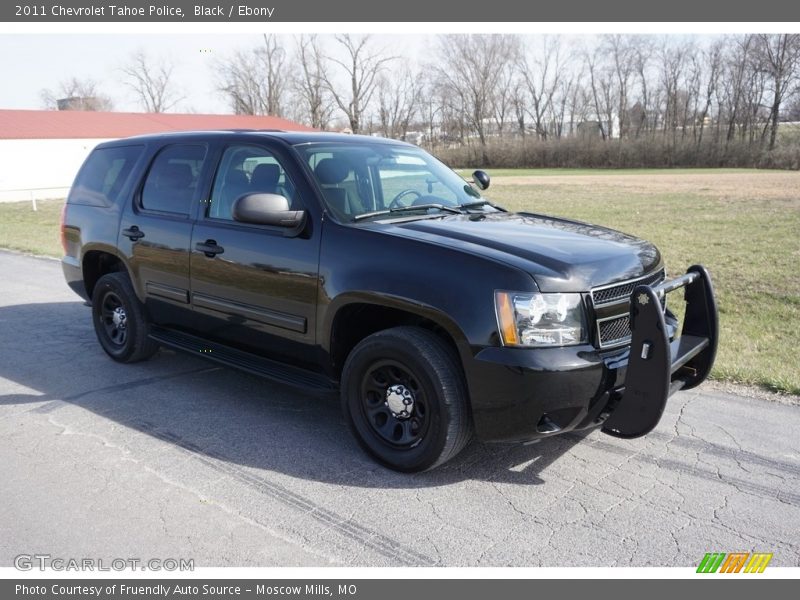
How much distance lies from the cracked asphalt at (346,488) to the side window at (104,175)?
66.4 inches

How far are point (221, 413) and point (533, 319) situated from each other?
247cm

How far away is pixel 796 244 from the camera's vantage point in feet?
41.4

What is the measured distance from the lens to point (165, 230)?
17.3 feet

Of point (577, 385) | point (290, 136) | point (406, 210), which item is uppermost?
point (290, 136)

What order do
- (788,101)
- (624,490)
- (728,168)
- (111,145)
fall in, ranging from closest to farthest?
(624,490) < (111,145) < (728,168) < (788,101)

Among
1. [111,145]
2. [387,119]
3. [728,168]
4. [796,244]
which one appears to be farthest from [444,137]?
[111,145]

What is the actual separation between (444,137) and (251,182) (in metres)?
81.9

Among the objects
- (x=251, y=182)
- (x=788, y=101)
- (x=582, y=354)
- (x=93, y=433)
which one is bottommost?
(x=93, y=433)

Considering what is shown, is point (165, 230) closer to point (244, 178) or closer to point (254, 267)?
point (244, 178)

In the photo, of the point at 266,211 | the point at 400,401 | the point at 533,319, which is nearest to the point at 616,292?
the point at 533,319

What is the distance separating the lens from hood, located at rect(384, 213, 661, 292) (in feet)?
12.0

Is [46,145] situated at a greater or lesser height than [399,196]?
lesser

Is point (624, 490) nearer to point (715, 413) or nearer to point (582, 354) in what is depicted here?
point (582, 354)

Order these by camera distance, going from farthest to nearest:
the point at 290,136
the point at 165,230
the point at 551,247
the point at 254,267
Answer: the point at 165,230 → the point at 290,136 → the point at 254,267 → the point at 551,247
